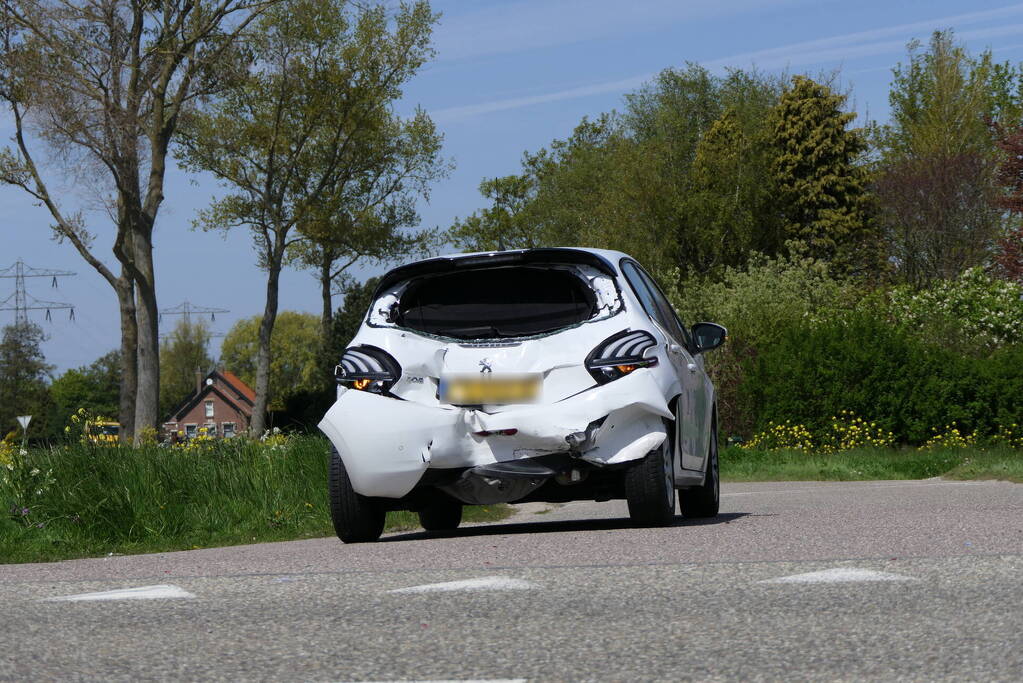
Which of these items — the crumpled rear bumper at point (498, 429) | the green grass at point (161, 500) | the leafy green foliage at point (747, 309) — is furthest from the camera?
the leafy green foliage at point (747, 309)

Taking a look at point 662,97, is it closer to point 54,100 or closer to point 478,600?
point 54,100

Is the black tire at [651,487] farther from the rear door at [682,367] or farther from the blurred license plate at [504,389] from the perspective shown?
the blurred license plate at [504,389]

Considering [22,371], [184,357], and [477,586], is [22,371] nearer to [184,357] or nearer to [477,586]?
[184,357]

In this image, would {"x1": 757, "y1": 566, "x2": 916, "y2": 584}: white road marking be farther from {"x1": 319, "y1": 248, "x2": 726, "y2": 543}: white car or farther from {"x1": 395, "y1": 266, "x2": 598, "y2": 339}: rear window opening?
{"x1": 395, "y1": 266, "x2": 598, "y2": 339}: rear window opening

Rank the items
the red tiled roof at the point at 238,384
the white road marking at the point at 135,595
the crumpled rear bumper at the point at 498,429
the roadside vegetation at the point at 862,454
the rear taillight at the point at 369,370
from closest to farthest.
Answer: the white road marking at the point at 135,595, the crumpled rear bumper at the point at 498,429, the rear taillight at the point at 369,370, the roadside vegetation at the point at 862,454, the red tiled roof at the point at 238,384

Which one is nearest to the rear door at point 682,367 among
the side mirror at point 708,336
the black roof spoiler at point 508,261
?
the side mirror at point 708,336

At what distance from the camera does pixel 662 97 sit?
68500 millimetres

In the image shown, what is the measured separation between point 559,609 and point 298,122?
3622 centimetres

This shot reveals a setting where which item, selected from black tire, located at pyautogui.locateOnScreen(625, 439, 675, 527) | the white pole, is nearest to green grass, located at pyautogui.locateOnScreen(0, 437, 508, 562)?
the white pole

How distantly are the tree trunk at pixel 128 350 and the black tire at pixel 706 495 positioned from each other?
25049 millimetres

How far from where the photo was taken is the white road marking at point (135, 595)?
635cm

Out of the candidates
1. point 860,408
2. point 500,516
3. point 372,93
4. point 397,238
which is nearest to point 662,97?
point 397,238

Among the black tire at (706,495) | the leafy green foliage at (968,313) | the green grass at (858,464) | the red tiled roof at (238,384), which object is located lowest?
the green grass at (858,464)

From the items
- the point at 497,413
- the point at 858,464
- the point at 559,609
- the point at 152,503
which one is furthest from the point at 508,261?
the point at 858,464
